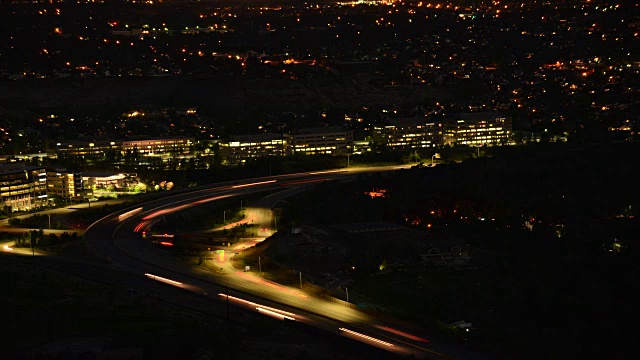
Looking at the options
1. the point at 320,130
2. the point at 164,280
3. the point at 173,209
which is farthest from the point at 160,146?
the point at 164,280

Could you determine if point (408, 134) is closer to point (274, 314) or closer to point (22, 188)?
point (22, 188)

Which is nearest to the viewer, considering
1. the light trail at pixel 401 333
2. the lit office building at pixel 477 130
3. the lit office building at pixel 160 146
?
the light trail at pixel 401 333

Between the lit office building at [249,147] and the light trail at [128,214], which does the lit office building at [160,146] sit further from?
the light trail at [128,214]

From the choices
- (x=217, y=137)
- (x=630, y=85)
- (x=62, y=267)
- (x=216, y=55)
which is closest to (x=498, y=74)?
(x=630, y=85)

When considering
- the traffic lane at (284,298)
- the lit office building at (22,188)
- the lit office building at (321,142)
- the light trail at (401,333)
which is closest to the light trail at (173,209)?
the lit office building at (22,188)

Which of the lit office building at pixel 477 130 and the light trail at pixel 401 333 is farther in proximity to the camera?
the lit office building at pixel 477 130

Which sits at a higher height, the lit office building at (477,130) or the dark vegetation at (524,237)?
the lit office building at (477,130)
